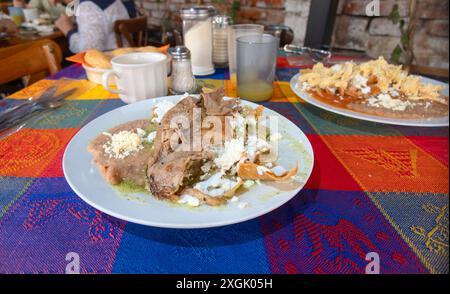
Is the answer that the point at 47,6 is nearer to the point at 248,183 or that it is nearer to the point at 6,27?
the point at 6,27

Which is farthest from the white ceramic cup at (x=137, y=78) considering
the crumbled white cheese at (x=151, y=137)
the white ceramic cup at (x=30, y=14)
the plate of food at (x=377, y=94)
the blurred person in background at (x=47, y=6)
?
the blurred person in background at (x=47, y=6)

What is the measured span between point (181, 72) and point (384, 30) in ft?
5.92

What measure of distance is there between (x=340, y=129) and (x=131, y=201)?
2.04 feet

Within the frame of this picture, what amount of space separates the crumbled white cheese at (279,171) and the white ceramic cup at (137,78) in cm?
57

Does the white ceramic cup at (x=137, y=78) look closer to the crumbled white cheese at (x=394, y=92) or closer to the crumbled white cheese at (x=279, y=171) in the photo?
the crumbled white cheese at (x=279, y=171)

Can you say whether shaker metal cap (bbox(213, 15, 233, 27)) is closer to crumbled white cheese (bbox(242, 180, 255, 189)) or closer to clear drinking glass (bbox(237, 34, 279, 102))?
clear drinking glass (bbox(237, 34, 279, 102))

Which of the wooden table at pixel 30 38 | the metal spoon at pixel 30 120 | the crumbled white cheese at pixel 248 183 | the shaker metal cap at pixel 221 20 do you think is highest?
the shaker metal cap at pixel 221 20

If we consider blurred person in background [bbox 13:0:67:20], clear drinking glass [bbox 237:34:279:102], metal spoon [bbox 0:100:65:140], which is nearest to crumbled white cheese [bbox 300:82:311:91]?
clear drinking glass [bbox 237:34:279:102]

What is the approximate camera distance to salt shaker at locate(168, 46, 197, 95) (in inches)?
38.8

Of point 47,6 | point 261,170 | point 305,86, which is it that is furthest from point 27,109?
point 47,6

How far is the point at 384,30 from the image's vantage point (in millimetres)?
2072

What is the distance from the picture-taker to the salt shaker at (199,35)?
1179 millimetres

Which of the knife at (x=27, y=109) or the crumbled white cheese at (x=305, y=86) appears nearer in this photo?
the knife at (x=27, y=109)

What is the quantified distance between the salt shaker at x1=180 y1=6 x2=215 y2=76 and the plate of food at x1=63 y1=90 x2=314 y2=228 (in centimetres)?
58
